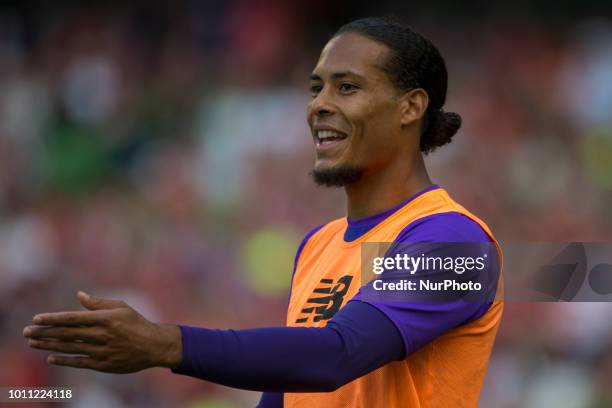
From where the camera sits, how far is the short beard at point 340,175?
330cm

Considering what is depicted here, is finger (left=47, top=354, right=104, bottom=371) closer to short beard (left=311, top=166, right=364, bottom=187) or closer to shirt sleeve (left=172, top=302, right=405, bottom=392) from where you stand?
shirt sleeve (left=172, top=302, right=405, bottom=392)

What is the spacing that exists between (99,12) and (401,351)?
21.1ft

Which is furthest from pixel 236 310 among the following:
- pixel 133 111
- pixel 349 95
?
pixel 349 95

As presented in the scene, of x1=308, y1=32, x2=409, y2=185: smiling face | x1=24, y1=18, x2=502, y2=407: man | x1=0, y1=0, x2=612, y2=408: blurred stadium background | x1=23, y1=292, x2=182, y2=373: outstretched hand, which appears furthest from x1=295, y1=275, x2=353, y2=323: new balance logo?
x1=0, y1=0, x2=612, y2=408: blurred stadium background

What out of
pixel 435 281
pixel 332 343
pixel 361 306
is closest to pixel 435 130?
pixel 435 281

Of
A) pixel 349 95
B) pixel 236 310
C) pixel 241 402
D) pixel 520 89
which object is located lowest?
pixel 241 402

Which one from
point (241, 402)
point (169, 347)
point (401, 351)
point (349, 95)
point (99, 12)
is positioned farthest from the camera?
point (99, 12)

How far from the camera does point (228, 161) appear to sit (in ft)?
25.1

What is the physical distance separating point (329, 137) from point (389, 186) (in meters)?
0.27

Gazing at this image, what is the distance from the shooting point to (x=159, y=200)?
25.4 ft

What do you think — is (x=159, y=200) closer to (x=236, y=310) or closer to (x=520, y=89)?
(x=236, y=310)

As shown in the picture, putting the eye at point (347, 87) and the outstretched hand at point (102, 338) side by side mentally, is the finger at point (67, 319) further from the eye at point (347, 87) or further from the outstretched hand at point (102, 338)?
the eye at point (347, 87)

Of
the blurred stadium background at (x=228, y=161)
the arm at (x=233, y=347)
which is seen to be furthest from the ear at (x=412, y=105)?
the blurred stadium background at (x=228, y=161)

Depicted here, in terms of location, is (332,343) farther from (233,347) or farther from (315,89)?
(315,89)
